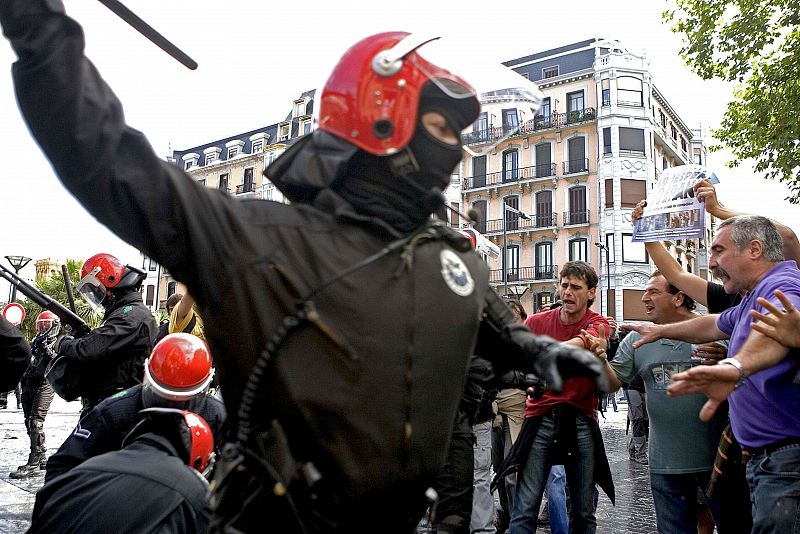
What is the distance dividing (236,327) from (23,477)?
780cm

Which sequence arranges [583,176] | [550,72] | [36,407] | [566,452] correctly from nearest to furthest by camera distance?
[566,452] < [36,407] < [583,176] < [550,72]

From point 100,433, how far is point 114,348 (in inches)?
88.1

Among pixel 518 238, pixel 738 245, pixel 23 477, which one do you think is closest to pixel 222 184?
pixel 518 238

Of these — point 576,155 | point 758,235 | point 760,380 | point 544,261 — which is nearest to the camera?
point 760,380

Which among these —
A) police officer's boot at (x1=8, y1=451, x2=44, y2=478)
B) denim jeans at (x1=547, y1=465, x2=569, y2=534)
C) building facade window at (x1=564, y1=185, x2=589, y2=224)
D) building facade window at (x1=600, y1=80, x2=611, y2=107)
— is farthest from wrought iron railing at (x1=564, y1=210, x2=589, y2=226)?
denim jeans at (x1=547, y1=465, x2=569, y2=534)

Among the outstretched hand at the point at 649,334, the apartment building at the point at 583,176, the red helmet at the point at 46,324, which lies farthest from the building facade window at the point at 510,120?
the apartment building at the point at 583,176

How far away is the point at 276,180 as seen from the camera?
1853mm

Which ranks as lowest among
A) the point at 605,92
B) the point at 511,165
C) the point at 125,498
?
the point at 125,498

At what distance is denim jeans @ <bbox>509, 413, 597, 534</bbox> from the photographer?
4586 millimetres

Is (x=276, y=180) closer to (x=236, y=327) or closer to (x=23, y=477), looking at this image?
(x=236, y=327)

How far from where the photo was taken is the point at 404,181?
5.90 feet

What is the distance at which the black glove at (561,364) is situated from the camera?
5.70ft

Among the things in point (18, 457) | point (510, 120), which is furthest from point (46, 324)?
point (510, 120)

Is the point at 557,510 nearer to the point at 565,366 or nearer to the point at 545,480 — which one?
the point at 545,480
